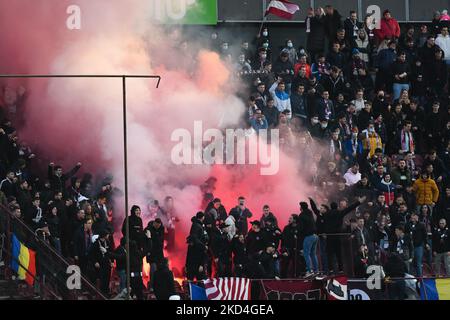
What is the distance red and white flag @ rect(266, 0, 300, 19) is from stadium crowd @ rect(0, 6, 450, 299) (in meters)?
0.46

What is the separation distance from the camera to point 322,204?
2775 centimetres

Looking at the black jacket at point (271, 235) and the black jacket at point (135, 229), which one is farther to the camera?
the black jacket at point (271, 235)

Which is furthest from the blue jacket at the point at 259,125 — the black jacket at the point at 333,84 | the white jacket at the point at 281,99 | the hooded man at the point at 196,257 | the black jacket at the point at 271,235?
the hooded man at the point at 196,257

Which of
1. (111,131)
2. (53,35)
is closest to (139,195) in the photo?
(111,131)

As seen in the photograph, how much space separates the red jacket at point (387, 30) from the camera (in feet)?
106

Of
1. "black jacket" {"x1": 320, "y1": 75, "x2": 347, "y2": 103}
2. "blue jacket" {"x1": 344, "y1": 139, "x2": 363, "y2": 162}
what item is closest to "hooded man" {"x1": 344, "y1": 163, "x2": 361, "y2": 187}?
"blue jacket" {"x1": 344, "y1": 139, "x2": 363, "y2": 162}

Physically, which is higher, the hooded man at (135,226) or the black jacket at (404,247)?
the hooded man at (135,226)

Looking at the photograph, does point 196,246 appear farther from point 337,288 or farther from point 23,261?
point 23,261

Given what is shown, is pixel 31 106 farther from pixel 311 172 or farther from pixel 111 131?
pixel 311 172

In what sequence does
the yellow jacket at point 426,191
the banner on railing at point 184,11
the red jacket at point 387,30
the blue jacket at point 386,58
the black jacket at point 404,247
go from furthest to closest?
the red jacket at point 387,30 < the banner on railing at point 184,11 < the blue jacket at point 386,58 < the yellow jacket at point 426,191 < the black jacket at point 404,247

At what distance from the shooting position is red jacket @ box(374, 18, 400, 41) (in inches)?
1270

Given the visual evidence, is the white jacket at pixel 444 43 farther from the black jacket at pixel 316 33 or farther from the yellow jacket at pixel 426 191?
the yellow jacket at pixel 426 191

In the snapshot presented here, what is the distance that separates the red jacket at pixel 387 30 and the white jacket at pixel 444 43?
2.90 ft

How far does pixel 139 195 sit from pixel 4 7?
17.7ft
